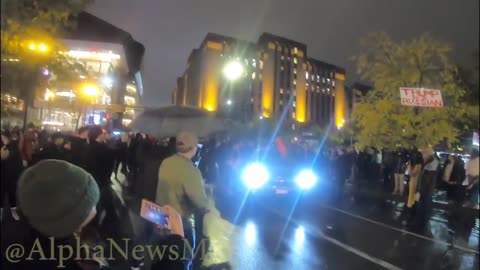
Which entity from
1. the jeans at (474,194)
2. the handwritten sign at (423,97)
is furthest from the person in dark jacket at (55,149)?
the handwritten sign at (423,97)

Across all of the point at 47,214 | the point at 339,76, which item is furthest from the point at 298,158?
the point at 47,214

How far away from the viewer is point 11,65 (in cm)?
249

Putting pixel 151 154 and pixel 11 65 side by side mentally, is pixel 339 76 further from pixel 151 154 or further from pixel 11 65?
pixel 11 65

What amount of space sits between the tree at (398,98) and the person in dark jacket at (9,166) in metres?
13.8

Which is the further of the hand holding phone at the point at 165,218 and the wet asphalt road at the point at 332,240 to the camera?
the wet asphalt road at the point at 332,240

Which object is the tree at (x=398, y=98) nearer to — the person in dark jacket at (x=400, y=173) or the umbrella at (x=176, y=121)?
the person in dark jacket at (x=400, y=173)

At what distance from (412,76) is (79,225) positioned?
16.5 metres

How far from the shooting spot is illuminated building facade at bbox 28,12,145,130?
262 centimetres

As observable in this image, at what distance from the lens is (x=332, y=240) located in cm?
796

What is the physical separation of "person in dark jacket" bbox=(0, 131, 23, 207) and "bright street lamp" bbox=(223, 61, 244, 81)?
169 cm

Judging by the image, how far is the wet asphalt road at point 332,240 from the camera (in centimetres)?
646

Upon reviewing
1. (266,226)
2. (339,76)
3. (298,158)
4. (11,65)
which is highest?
(339,76)

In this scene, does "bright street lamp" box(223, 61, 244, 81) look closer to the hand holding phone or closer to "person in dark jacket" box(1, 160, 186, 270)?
the hand holding phone

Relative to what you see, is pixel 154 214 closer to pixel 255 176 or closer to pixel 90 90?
pixel 90 90
